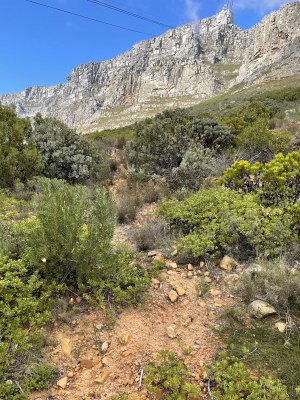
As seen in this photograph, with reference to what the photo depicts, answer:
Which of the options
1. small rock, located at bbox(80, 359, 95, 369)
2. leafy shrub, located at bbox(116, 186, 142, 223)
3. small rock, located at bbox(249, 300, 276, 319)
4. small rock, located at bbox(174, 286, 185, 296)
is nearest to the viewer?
small rock, located at bbox(80, 359, 95, 369)

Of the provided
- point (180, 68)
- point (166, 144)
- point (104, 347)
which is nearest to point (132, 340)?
point (104, 347)

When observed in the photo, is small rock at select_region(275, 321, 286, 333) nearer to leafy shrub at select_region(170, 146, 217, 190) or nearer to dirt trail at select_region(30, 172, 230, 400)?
dirt trail at select_region(30, 172, 230, 400)

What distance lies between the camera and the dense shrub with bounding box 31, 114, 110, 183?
8.23 m

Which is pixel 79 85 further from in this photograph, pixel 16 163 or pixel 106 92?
pixel 16 163

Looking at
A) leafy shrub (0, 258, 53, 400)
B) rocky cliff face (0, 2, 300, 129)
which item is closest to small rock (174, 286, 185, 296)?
leafy shrub (0, 258, 53, 400)

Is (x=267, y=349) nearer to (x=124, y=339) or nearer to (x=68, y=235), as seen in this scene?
(x=124, y=339)

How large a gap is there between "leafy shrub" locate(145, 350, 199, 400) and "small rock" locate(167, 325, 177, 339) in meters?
0.32

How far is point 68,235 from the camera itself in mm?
3055

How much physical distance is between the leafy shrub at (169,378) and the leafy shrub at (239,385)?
0.66 feet

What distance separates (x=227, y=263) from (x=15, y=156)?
5688 millimetres

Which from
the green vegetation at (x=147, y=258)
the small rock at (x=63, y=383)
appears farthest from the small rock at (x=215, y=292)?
the small rock at (x=63, y=383)

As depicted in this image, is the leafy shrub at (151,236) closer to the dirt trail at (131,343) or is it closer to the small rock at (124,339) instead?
the dirt trail at (131,343)

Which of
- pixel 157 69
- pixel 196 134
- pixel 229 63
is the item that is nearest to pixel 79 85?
pixel 157 69

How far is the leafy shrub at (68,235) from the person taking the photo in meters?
3.03
